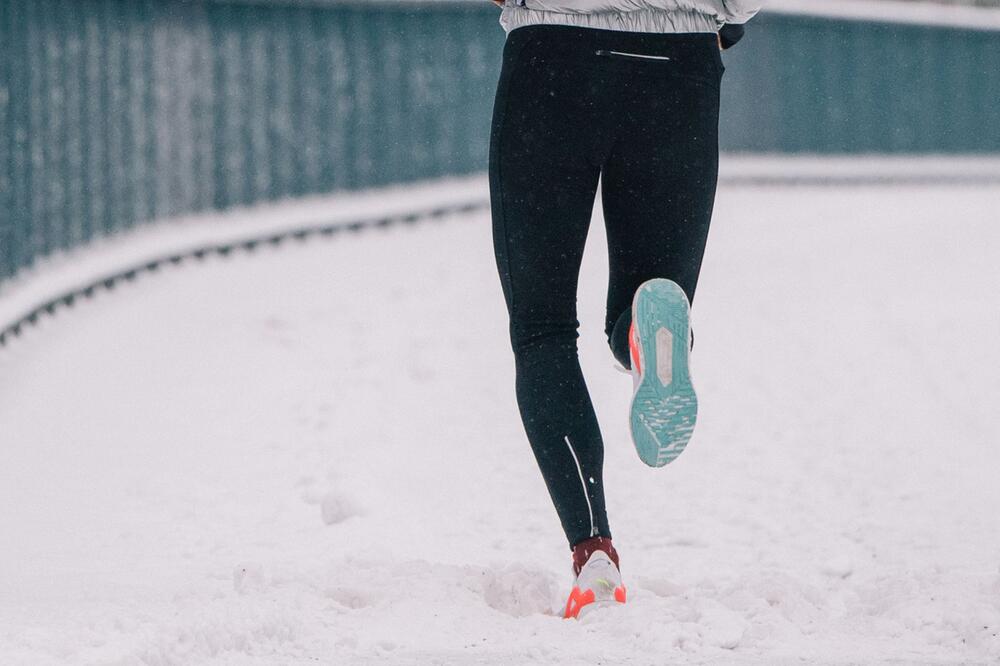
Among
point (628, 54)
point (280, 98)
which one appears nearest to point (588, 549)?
point (628, 54)

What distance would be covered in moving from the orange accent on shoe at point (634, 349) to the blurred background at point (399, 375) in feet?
1.48

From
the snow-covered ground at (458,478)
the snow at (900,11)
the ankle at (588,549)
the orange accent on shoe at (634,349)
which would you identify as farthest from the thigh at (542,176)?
the snow at (900,11)

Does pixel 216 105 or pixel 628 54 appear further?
pixel 216 105

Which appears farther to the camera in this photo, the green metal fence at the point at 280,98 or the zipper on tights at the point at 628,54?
the green metal fence at the point at 280,98

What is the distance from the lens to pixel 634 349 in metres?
2.56

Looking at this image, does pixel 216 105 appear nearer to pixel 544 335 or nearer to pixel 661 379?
pixel 544 335

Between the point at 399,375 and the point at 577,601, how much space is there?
237 centimetres

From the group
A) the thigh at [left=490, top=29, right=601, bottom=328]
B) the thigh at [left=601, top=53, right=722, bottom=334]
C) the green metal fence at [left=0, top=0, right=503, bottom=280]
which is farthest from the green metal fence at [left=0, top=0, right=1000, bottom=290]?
the thigh at [left=601, top=53, right=722, bottom=334]

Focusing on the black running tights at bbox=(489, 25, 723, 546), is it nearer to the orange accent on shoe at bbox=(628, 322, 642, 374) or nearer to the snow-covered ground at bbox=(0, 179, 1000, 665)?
the orange accent on shoe at bbox=(628, 322, 642, 374)

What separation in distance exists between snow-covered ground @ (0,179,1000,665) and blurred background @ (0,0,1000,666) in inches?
0.6

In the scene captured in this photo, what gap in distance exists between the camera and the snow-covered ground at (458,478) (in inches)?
98.1

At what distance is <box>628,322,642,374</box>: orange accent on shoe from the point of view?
8.34ft

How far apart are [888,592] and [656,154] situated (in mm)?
1025

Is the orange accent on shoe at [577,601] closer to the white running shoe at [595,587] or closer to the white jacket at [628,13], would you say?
the white running shoe at [595,587]
